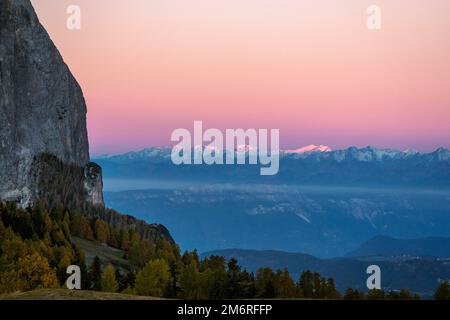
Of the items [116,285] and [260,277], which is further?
[260,277]
